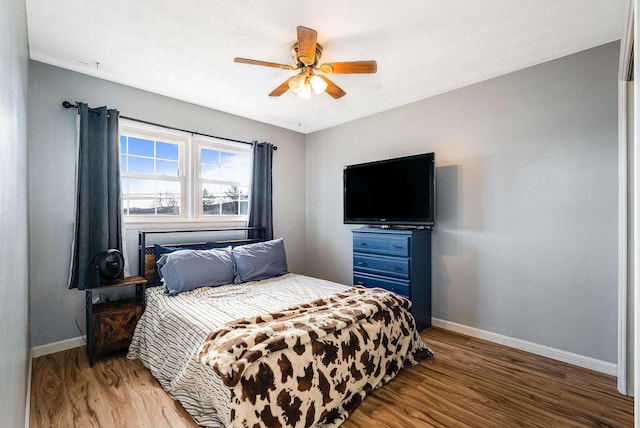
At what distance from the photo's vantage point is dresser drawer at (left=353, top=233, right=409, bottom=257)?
10.3 ft

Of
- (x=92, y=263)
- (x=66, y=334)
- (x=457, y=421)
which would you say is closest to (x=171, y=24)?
(x=92, y=263)

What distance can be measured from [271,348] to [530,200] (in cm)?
265

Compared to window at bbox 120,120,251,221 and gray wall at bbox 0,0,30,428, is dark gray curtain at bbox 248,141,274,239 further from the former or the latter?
gray wall at bbox 0,0,30,428

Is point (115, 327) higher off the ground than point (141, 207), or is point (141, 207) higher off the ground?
point (141, 207)

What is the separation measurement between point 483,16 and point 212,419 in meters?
3.19

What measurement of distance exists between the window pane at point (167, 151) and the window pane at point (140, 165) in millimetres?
140

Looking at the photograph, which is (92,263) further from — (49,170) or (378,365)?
(378,365)

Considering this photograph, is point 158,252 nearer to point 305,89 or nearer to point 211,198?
point 211,198

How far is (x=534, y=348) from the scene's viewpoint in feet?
8.93

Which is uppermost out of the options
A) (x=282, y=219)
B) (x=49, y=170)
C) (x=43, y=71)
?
(x=43, y=71)

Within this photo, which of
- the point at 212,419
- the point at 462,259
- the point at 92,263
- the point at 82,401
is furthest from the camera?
the point at 462,259

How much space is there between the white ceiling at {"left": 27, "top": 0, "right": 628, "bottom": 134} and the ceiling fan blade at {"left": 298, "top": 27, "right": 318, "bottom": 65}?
194mm

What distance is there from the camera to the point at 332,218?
14.7ft

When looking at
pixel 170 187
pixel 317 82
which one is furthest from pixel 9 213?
pixel 170 187
